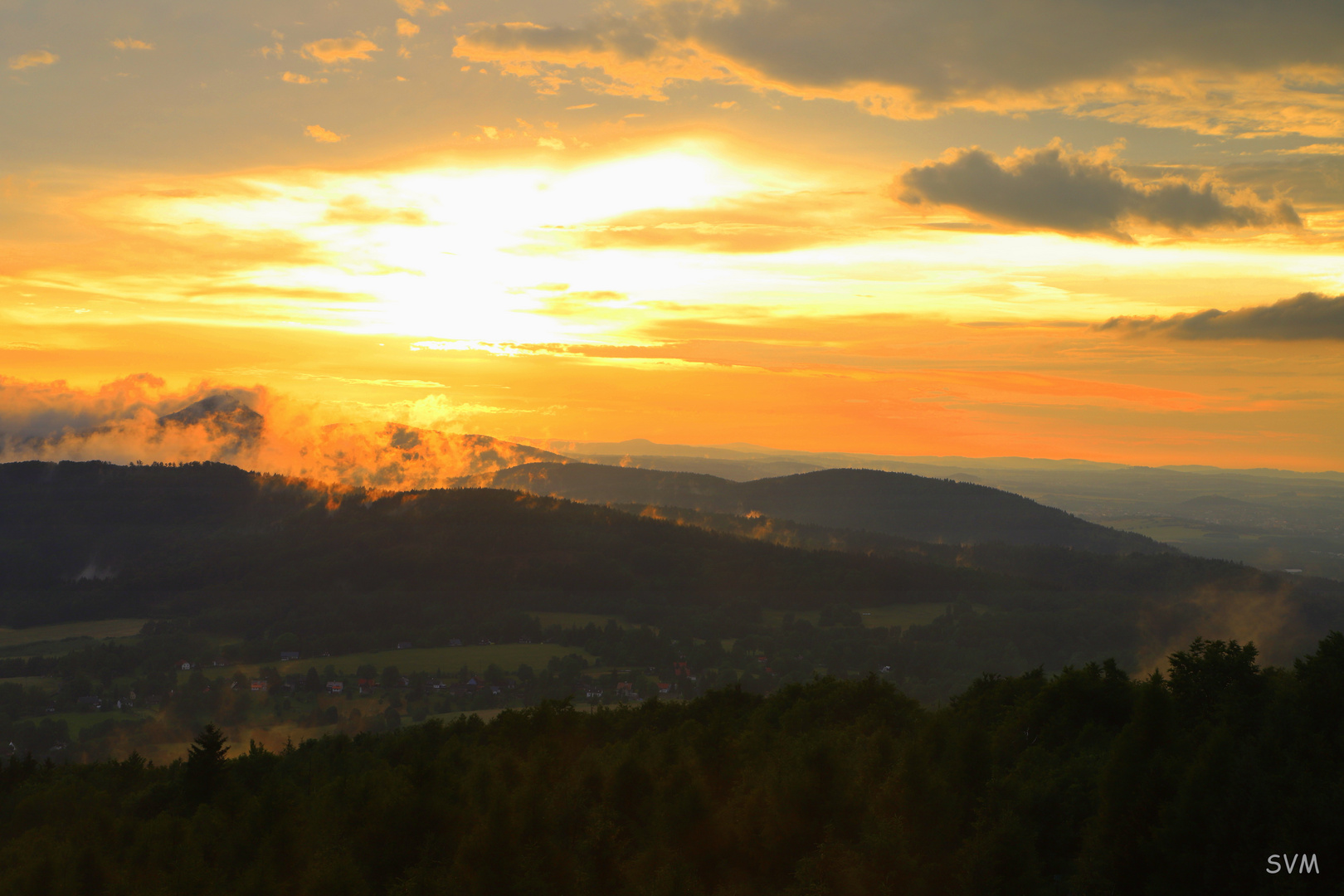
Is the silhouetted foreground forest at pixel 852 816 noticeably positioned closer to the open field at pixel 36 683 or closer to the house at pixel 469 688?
the house at pixel 469 688

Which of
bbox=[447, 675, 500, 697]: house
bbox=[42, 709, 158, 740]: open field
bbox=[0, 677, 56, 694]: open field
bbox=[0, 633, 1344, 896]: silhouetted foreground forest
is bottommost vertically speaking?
bbox=[0, 677, 56, 694]: open field

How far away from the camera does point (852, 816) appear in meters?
41.8

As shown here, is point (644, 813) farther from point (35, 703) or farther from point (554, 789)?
point (35, 703)

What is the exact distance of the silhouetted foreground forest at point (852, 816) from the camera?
3244 centimetres

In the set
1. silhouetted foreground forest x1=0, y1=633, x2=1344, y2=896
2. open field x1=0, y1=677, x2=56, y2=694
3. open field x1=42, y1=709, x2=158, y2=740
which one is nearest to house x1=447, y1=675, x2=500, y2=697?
open field x1=42, y1=709, x2=158, y2=740

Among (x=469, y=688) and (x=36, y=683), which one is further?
(x=36, y=683)

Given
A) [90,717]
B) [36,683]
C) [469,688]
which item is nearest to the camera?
[90,717]

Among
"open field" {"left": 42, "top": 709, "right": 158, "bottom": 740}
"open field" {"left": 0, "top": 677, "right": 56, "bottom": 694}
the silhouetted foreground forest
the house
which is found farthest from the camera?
"open field" {"left": 0, "top": 677, "right": 56, "bottom": 694}

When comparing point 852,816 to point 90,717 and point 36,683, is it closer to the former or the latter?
point 90,717

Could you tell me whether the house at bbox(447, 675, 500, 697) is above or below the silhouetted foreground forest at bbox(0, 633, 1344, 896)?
below

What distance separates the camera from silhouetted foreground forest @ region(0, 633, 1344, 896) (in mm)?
32438

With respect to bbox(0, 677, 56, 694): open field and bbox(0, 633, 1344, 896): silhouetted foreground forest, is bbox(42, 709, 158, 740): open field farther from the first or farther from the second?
bbox(0, 633, 1344, 896): silhouetted foreground forest

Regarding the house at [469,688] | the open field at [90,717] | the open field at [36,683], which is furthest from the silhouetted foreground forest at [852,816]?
the open field at [36,683]

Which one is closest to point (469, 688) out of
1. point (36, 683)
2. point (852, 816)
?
point (36, 683)
